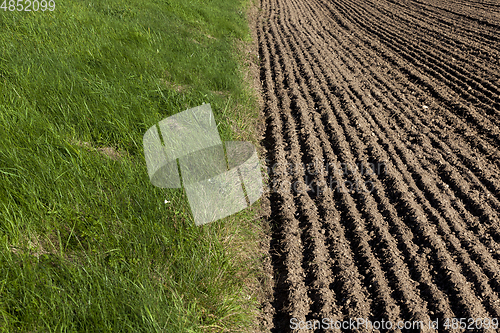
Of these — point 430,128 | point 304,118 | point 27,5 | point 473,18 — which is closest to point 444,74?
point 430,128

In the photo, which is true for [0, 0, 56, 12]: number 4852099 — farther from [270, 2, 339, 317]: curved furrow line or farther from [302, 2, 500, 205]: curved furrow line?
[302, 2, 500, 205]: curved furrow line

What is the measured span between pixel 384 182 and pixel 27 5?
6034 mm

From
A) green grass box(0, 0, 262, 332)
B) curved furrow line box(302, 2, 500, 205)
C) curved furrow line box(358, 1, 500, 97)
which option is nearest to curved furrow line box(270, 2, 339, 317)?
green grass box(0, 0, 262, 332)

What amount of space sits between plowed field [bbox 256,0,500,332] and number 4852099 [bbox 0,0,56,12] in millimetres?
3829

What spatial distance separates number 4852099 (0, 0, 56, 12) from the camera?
199 inches

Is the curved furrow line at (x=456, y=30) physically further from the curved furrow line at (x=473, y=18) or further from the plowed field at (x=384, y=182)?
the curved furrow line at (x=473, y=18)

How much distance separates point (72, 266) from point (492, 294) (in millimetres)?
2906

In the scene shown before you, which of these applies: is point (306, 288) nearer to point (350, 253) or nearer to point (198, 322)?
point (350, 253)

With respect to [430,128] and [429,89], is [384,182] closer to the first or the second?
[430,128]

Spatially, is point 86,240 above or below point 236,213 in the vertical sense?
above

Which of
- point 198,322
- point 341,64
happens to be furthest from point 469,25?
point 198,322

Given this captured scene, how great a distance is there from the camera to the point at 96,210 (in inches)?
91.9

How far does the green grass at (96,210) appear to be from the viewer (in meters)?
1.82

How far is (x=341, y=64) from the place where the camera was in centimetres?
658
